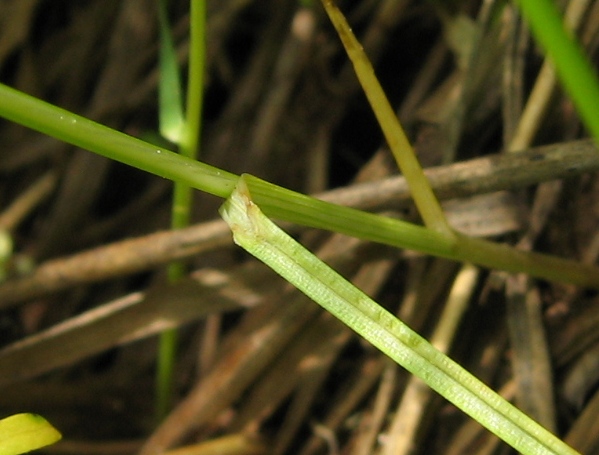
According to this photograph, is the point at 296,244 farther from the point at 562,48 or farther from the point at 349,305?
the point at 562,48

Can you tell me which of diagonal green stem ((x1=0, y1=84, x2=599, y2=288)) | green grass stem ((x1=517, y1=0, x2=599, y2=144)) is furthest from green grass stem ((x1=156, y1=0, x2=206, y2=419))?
green grass stem ((x1=517, y1=0, x2=599, y2=144))

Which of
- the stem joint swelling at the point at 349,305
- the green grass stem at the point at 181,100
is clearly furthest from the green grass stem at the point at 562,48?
the green grass stem at the point at 181,100

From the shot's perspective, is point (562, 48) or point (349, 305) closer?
point (562, 48)

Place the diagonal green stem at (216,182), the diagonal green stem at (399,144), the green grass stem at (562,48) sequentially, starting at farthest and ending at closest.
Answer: the diagonal green stem at (399,144) < the diagonal green stem at (216,182) < the green grass stem at (562,48)

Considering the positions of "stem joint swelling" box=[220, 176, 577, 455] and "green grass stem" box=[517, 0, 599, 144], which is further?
"stem joint swelling" box=[220, 176, 577, 455]

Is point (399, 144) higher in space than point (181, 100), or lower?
lower

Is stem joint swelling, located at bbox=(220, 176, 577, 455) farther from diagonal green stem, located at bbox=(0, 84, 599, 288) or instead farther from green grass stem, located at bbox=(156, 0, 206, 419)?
green grass stem, located at bbox=(156, 0, 206, 419)

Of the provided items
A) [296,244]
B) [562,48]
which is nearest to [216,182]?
[296,244]

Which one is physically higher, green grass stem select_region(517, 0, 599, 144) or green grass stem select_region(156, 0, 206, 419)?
green grass stem select_region(156, 0, 206, 419)

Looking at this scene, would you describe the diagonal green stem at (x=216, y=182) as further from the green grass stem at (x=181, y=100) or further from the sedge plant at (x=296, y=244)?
the green grass stem at (x=181, y=100)

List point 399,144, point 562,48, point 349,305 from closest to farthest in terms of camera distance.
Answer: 1. point 562,48
2. point 349,305
3. point 399,144

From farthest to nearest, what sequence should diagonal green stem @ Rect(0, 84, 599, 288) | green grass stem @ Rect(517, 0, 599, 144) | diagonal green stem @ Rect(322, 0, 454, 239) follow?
1. diagonal green stem @ Rect(322, 0, 454, 239)
2. diagonal green stem @ Rect(0, 84, 599, 288)
3. green grass stem @ Rect(517, 0, 599, 144)

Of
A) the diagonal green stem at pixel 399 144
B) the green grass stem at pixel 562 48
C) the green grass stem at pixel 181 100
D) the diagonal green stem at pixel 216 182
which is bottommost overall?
the green grass stem at pixel 562 48
